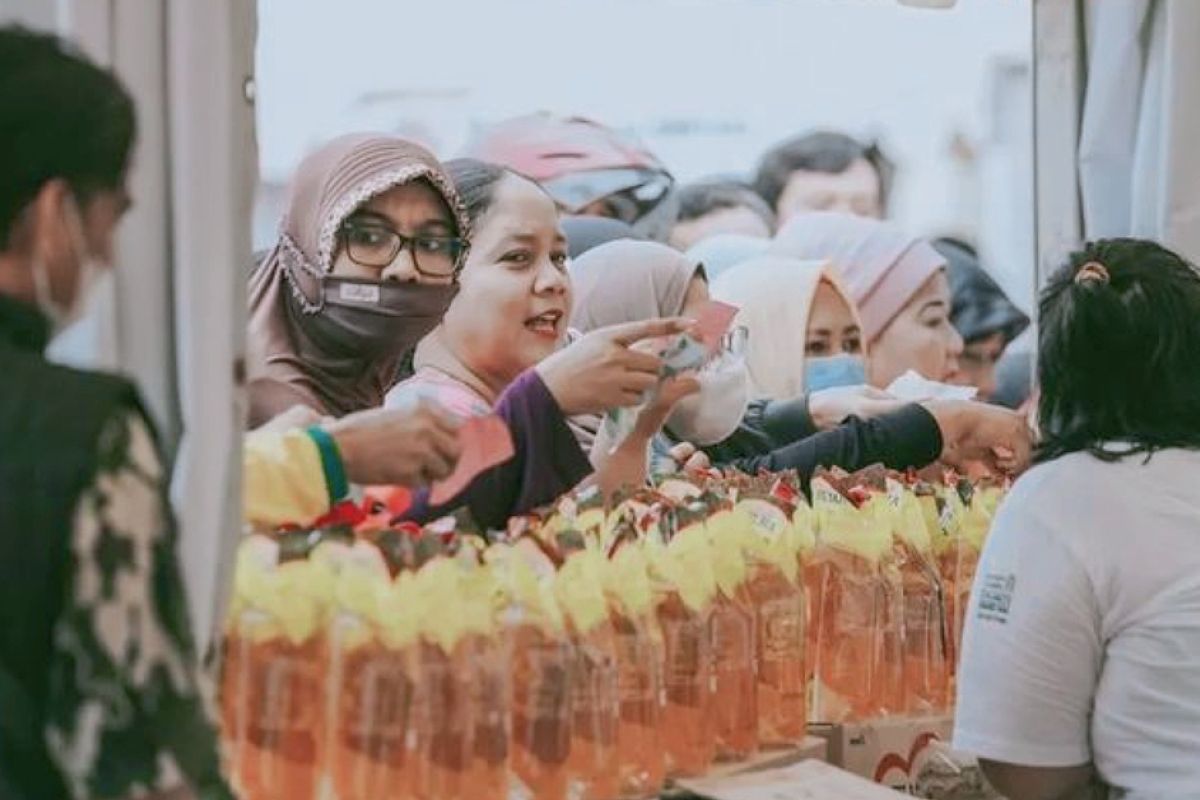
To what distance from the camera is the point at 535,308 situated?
2557 millimetres

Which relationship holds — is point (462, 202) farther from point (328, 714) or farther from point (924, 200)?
point (924, 200)

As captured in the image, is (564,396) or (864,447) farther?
(864,447)

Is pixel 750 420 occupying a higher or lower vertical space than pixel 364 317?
lower

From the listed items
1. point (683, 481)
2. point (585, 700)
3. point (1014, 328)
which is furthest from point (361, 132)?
point (1014, 328)

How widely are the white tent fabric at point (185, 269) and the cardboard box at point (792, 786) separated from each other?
2.17ft

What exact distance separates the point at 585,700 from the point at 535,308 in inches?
24.3

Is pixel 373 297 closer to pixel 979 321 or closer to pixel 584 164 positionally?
pixel 584 164

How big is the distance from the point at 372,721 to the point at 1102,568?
872 millimetres

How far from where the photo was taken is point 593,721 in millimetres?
2172

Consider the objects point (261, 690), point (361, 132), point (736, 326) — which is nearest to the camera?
point (261, 690)

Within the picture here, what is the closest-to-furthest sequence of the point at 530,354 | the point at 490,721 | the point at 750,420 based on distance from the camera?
1. the point at 490,721
2. the point at 530,354
3. the point at 750,420

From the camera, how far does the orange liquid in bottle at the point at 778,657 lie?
2438mm

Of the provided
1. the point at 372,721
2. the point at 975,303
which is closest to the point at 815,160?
the point at 975,303

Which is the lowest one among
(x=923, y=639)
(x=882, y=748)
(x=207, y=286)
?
(x=882, y=748)
